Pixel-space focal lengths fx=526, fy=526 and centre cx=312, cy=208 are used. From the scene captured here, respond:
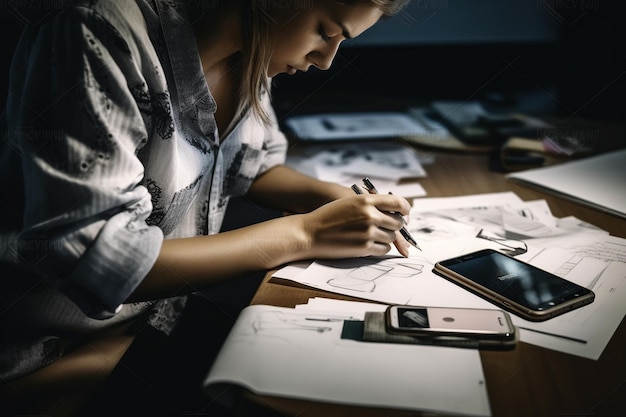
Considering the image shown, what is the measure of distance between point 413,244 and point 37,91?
1.96 feet

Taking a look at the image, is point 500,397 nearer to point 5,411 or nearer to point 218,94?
point 5,411

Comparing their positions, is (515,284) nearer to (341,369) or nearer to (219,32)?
(341,369)

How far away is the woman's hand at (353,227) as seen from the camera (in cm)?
82

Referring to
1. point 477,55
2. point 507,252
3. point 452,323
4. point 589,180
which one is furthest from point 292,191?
point 477,55

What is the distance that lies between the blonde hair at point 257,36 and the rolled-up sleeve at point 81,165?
243 mm

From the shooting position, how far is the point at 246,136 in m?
1.09

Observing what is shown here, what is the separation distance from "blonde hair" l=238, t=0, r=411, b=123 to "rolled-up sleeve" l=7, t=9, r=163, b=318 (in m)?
0.24

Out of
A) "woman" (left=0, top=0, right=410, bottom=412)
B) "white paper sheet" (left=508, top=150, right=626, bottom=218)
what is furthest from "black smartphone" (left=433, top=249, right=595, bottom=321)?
"white paper sheet" (left=508, top=150, right=626, bottom=218)

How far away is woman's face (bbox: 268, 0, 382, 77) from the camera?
851mm

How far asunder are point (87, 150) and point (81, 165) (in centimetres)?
2

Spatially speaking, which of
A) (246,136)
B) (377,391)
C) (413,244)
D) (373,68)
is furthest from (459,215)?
(373,68)

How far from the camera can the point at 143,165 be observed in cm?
82

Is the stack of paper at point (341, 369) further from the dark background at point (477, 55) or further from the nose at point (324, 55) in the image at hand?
the dark background at point (477, 55)

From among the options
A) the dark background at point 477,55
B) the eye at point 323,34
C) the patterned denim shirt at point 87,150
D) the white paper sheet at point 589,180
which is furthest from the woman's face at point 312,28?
the dark background at point 477,55
